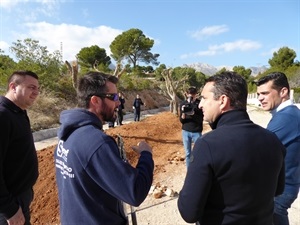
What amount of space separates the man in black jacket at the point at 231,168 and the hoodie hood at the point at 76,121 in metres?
0.69

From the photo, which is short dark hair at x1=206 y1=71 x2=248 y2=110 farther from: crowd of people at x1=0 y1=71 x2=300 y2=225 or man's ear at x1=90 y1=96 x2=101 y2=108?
man's ear at x1=90 y1=96 x2=101 y2=108

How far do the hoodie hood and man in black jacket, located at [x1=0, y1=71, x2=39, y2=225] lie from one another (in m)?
0.88

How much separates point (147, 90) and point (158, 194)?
2604cm

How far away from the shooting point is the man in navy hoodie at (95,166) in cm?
148

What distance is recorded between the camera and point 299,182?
7.95ft

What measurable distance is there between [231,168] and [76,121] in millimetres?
1014

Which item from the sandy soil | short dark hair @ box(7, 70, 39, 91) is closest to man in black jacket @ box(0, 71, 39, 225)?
short dark hair @ box(7, 70, 39, 91)

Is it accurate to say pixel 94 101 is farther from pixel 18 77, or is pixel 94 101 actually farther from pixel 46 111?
pixel 46 111

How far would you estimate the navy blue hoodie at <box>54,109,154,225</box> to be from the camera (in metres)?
1.48

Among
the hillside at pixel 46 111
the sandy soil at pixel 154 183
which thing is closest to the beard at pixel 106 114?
the sandy soil at pixel 154 183

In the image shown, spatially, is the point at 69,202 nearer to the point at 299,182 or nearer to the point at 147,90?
the point at 299,182

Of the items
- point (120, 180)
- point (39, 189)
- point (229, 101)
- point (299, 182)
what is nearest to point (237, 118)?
point (229, 101)

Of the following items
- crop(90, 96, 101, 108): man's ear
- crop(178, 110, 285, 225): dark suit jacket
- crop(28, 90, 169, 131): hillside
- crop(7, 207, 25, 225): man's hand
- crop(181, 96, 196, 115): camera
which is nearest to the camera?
crop(178, 110, 285, 225): dark suit jacket

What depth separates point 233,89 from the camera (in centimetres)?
162
